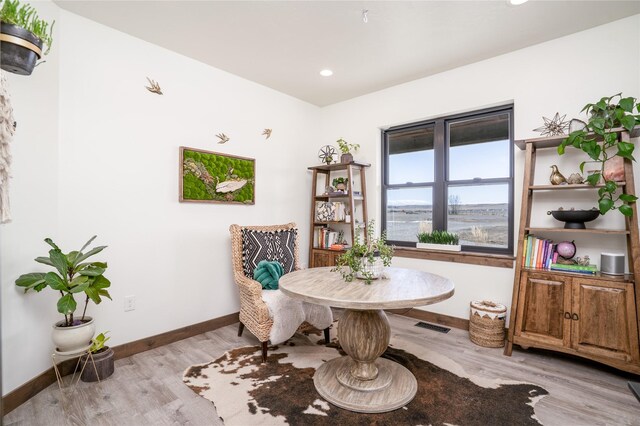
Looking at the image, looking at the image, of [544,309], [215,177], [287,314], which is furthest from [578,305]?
[215,177]

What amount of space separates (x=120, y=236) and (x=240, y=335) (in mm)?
1385

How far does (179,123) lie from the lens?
3012 millimetres

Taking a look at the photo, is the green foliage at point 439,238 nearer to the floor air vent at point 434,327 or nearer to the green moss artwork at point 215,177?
the floor air vent at point 434,327

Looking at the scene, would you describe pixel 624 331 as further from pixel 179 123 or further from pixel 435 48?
pixel 179 123

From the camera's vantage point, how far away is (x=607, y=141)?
7.45ft

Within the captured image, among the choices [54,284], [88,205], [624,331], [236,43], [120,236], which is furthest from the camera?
[236,43]

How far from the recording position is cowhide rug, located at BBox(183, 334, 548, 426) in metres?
1.81

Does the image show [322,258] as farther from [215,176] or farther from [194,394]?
[194,394]

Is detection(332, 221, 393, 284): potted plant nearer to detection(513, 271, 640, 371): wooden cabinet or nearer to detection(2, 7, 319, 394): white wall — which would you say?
detection(513, 271, 640, 371): wooden cabinet

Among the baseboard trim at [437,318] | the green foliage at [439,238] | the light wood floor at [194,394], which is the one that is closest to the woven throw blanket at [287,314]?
the light wood floor at [194,394]

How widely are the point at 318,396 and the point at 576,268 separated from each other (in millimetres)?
2153

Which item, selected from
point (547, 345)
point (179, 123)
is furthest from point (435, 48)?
point (547, 345)

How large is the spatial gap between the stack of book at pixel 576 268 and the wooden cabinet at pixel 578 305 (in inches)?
2.1

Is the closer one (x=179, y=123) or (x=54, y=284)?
(x=54, y=284)
